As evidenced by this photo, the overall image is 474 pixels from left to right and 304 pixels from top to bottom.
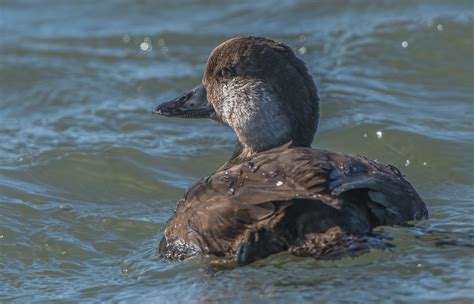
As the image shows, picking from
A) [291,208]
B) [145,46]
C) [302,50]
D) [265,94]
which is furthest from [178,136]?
[291,208]

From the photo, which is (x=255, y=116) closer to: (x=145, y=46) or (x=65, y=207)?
(x=65, y=207)

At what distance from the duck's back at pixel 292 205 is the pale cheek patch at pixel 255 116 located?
2.86 feet

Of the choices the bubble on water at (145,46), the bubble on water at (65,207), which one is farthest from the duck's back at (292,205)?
the bubble on water at (145,46)

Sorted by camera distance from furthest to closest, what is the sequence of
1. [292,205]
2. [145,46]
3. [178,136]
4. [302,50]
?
[145,46]
[302,50]
[178,136]
[292,205]

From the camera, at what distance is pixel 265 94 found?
846cm

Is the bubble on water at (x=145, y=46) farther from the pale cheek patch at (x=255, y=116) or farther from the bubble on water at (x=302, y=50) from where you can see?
the pale cheek patch at (x=255, y=116)

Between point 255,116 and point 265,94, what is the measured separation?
173 mm

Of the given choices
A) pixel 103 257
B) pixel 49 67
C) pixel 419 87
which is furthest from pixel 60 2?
pixel 103 257

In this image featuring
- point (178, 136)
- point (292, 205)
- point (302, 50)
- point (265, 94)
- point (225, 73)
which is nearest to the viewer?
point (292, 205)

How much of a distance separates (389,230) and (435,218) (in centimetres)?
131

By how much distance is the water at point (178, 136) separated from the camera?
23.9ft

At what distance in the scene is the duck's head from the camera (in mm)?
8414

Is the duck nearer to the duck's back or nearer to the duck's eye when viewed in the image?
the duck's back

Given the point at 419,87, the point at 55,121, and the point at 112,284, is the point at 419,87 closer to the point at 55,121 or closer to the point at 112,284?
the point at 55,121
